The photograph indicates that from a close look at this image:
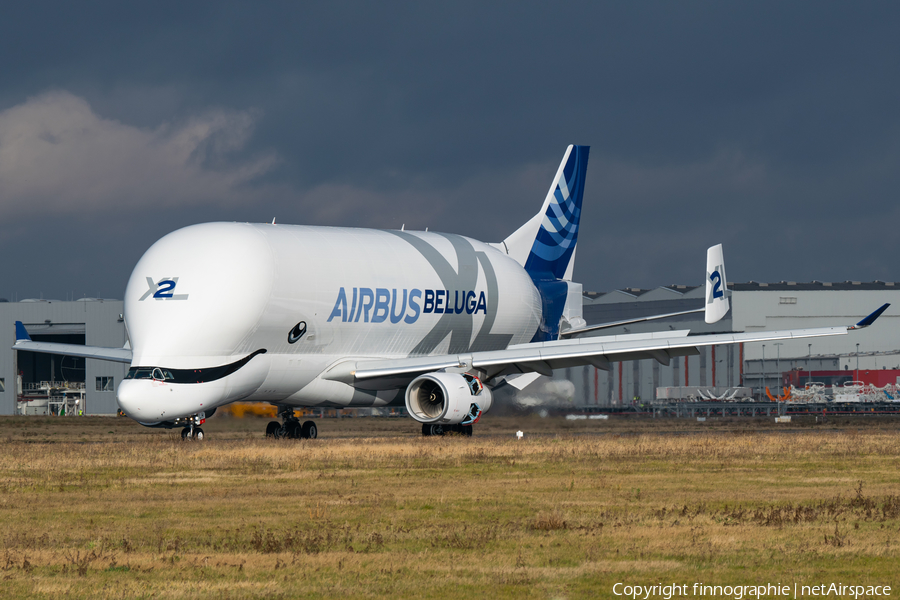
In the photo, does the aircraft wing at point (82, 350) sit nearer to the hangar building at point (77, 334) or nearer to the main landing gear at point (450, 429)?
the main landing gear at point (450, 429)

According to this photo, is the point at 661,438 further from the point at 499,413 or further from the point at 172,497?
the point at 172,497

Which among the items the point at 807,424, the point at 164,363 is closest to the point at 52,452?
the point at 164,363

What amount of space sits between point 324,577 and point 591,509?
5.46 metres

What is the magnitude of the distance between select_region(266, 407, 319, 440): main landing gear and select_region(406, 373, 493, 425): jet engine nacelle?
320 centimetres

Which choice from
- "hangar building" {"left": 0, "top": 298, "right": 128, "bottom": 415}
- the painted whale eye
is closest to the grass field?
the painted whale eye

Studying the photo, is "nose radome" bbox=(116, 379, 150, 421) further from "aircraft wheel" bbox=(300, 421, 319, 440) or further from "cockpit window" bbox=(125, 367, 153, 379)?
"aircraft wheel" bbox=(300, 421, 319, 440)

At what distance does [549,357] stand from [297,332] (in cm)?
734

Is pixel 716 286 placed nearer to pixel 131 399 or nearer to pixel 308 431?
pixel 308 431

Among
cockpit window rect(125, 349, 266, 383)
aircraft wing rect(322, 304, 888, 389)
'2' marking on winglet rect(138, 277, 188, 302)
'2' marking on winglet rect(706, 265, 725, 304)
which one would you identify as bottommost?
cockpit window rect(125, 349, 266, 383)

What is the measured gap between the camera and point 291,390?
3167 cm

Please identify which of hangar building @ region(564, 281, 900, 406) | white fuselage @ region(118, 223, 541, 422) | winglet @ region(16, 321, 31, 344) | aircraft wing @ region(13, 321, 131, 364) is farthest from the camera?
hangar building @ region(564, 281, 900, 406)

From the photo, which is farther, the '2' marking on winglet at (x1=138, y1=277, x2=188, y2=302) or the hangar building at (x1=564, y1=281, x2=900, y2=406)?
the hangar building at (x1=564, y1=281, x2=900, y2=406)

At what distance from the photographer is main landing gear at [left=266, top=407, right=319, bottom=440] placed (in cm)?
3316

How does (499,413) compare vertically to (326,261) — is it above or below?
below
